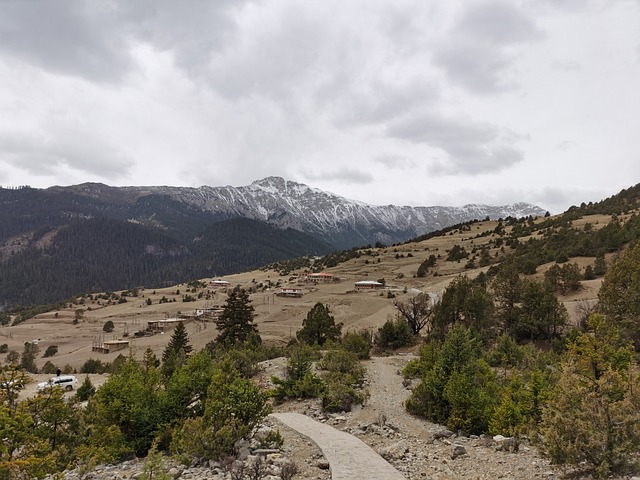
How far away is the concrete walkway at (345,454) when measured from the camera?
410 inches

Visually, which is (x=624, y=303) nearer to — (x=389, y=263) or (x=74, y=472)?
(x=74, y=472)

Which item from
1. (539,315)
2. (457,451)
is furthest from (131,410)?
(539,315)

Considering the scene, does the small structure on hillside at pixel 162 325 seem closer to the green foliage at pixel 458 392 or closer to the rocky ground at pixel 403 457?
the rocky ground at pixel 403 457

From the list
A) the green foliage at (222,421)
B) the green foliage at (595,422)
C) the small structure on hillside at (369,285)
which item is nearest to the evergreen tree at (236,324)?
the green foliage at (222,421)

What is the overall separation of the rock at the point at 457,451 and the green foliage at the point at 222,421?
5858mm

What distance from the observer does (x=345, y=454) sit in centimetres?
1196

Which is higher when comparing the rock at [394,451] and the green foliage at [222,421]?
the green foliage at [222,421]

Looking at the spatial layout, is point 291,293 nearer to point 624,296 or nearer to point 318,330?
point 318,330

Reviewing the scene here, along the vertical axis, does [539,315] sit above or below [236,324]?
below

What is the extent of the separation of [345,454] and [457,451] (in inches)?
131

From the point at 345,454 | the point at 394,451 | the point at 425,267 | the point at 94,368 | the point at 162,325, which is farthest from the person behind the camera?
the point at 425,267

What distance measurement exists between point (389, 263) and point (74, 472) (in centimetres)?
8419

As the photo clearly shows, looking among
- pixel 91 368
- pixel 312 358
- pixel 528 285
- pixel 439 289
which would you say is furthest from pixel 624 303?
pixel 91 368

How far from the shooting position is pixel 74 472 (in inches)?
484
